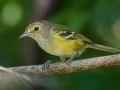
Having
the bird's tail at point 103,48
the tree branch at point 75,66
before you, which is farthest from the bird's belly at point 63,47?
the tree branch at point 75,66

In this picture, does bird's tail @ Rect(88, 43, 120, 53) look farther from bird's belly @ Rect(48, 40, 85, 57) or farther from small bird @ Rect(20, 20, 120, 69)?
bird's belly @ Rect(48, 40, 85, 57)

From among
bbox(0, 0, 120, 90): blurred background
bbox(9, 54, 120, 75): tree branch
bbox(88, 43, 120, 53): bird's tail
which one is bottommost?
bbox(9, 54, 120, 75): tree branch

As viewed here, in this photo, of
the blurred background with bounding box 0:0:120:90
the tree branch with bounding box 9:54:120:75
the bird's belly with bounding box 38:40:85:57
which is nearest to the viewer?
the tree branch with bounding box 9:54:120:75

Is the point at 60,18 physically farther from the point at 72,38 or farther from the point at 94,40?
the point at 94,40

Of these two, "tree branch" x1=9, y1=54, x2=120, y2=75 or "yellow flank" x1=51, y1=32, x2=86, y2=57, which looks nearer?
"tree branch" x1=9, y1=54, x2=120, y2=75

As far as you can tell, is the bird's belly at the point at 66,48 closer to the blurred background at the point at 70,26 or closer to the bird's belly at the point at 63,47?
the bird's belly at the point at 63,47

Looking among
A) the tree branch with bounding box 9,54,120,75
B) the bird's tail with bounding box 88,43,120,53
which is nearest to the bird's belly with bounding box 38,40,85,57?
the bird's tail with bounding box 88,43,120,53

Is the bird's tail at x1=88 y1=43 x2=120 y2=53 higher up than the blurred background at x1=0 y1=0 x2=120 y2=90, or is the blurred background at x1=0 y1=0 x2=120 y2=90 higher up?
the blurred background at x1=0 y1=0 x2=120 y2=90

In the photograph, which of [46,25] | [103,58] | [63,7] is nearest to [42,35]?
[46,25]
